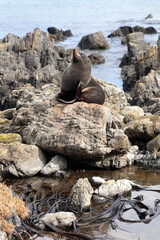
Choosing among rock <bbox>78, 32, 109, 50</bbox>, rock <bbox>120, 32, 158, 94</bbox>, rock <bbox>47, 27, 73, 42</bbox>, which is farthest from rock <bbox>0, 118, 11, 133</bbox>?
rock <bbox>47, 27, 73, 42</bbox>

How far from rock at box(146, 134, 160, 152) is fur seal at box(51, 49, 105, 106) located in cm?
164

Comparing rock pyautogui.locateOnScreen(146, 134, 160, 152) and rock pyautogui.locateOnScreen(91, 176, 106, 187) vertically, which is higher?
rock pyautogui.locateOnScreen(146, 134, 160, 152)

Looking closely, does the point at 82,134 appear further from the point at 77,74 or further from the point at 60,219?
the point at 60,219

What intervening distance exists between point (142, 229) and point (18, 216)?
6.45 feet

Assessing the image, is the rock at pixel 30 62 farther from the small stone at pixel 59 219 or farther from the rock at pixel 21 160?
the small stone at pixel 59 219

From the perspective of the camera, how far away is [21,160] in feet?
27.5

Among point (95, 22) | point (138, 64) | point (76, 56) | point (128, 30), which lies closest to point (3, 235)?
point (76, 56)

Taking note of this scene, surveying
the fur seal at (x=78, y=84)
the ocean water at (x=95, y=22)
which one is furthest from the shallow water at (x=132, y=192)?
the ocean water at (x=95, y=22)

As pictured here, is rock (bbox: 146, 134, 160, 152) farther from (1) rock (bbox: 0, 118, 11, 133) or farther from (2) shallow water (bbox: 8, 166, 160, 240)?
(1) rock (bbox: 0, 118, 11, 133)

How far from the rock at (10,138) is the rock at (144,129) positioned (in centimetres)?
287

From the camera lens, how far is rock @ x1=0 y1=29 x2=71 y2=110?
23.1m

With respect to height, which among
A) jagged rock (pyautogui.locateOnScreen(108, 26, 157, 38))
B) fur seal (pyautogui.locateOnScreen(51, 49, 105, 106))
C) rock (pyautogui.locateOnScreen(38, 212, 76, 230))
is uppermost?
fur seal (pyautogui.locateOnScreen(51, 49, 105, 106))

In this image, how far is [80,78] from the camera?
30.8 ft

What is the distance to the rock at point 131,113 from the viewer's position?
37.2ft
